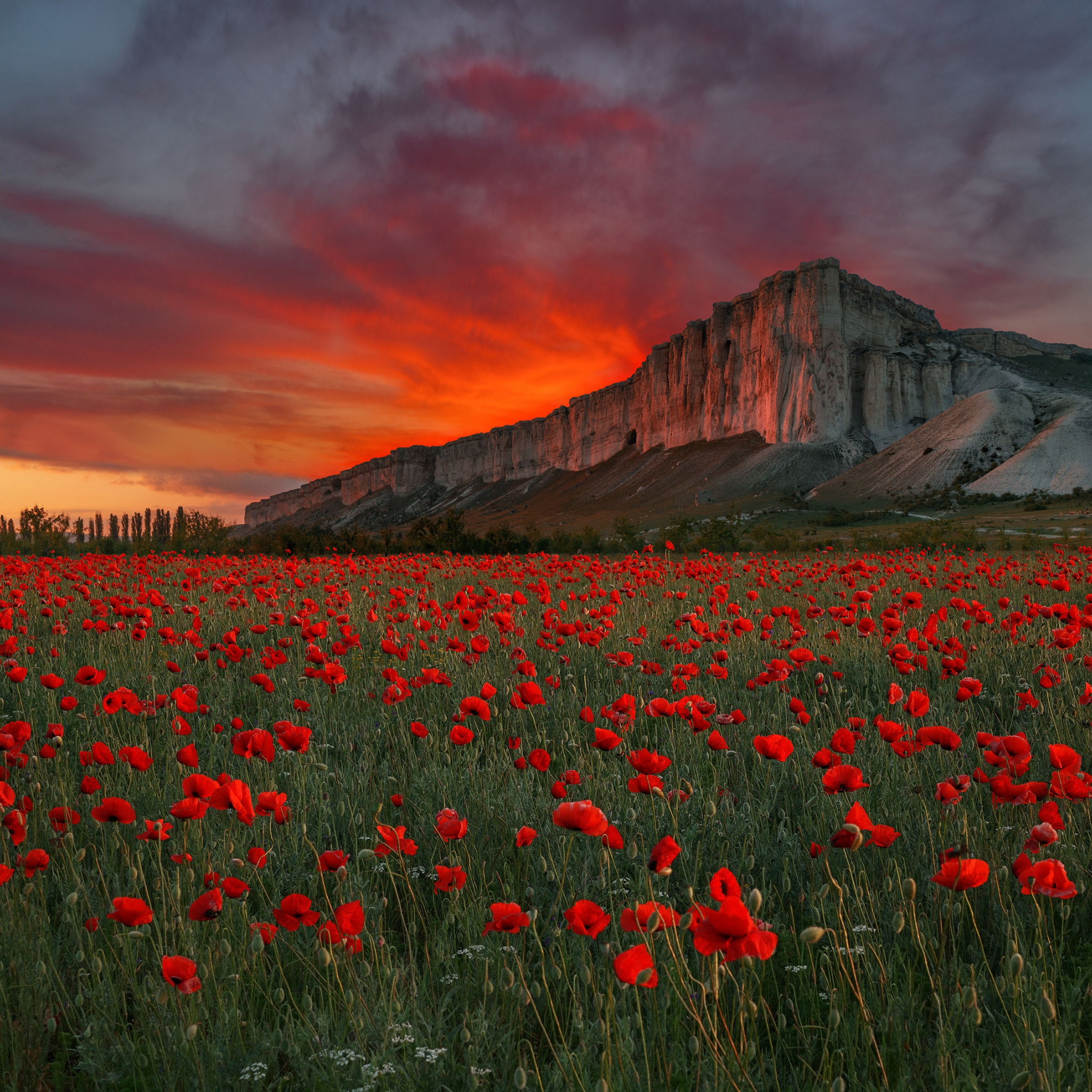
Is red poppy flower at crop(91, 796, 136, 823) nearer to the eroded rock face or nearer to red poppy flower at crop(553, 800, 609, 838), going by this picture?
red poppy flower at crop(553, 800, 609, 838)

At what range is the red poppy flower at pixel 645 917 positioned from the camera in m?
1.31

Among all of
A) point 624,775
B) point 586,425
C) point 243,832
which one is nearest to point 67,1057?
point 243,832

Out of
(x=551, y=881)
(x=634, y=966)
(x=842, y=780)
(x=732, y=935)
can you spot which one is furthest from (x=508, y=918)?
(x=551, y=881)

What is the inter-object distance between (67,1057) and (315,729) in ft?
7.89

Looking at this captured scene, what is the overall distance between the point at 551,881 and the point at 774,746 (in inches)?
40.4

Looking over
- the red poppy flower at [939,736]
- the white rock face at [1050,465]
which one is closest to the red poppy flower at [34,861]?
the red poppy flower at [939,736]

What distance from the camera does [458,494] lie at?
165750mm

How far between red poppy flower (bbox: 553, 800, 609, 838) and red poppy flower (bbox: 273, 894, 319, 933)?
1.93ft

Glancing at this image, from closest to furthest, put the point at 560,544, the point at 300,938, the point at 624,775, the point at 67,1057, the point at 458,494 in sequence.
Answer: the point at 67,1057 < the point at 300,938 < the point at 624,775 < the point at 560,544 < the point at 458,494

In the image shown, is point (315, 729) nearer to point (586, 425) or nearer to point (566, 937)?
point (566, 937)

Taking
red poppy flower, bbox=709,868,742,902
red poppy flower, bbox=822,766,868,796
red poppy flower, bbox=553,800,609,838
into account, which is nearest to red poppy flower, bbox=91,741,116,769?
red poppy flower, bbox=553,800,609,838

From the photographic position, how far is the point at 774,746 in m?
2.14

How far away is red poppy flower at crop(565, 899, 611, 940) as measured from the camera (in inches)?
55.3

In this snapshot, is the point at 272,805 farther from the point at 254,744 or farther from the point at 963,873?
the point at 963,873
